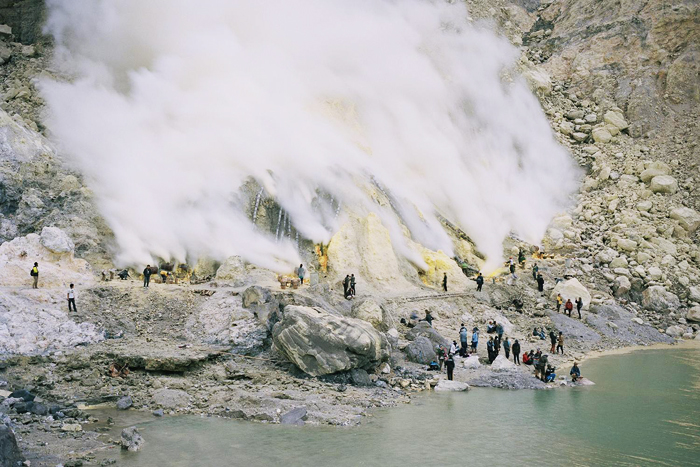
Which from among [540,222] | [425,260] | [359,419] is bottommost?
[359,419]

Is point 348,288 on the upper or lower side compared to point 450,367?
upper

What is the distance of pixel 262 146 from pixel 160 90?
913 cm

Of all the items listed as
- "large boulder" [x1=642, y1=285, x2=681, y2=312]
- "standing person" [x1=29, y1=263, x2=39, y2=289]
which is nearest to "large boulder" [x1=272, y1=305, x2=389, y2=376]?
"standing person" [x1=29, y1=263, x2=39, y2=289]

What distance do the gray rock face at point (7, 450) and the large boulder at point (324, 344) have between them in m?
9.25

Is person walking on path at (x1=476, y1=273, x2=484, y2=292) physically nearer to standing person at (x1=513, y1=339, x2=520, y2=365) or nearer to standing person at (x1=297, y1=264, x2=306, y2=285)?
standing person at (x1=513, y1=339, x2=520, y2=365)

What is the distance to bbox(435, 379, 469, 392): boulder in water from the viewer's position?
59.2 feet

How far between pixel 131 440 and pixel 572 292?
2497 centimetres

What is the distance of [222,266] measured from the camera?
25562 millimetres

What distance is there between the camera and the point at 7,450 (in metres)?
9.45

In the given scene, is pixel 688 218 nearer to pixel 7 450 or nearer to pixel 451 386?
pixel 451 386

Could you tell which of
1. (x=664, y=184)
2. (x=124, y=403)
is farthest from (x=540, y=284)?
(x=124, y=403)

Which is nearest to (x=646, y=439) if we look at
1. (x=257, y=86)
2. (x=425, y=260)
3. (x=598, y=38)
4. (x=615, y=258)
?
(x=425, y=260)

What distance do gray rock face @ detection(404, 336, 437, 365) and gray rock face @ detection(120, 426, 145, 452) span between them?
10.8 metres

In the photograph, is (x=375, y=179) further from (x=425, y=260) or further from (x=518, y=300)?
(x=518, y=300)
